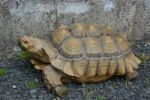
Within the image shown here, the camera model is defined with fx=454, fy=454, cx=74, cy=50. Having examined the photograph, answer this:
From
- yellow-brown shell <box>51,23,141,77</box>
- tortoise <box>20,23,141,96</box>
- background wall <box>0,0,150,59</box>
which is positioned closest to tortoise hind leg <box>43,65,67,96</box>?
tortoise <box>20,23,141,96</box>

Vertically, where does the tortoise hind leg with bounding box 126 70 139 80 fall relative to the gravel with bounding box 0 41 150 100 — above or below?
above

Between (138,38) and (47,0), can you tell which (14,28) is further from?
(138,38)

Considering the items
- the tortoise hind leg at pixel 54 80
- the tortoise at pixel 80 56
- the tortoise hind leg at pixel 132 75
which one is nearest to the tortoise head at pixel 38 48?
the tortoise at pixel 80 56

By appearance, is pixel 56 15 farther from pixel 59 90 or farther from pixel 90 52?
pixel 59 90

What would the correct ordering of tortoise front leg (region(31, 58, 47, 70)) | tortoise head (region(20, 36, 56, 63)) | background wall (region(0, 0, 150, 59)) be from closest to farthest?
tortoise head (region(20, 36, 56, 63)) < tortoise front leg (region(31, 58, 47, 70)) < background wall (region(0, 0, 150, 59))

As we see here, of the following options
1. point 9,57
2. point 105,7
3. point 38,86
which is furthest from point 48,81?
point 105,7

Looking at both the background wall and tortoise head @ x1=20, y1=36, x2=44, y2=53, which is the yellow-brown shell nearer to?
A: tortoise head @ x1=20, y1=36, x2=44, y2=53

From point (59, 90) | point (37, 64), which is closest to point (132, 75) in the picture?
point (59, 90)
